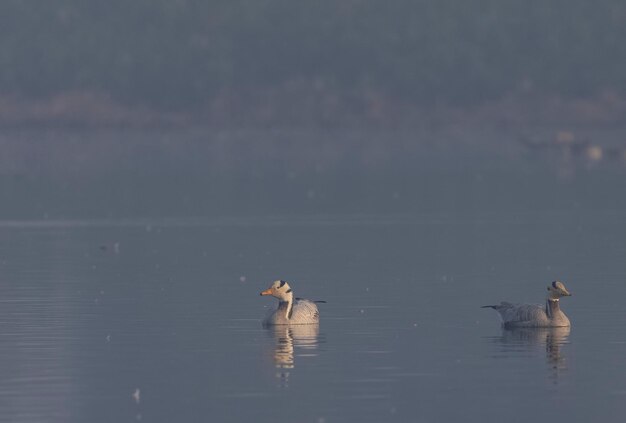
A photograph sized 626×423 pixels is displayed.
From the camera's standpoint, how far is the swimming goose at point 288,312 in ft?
118

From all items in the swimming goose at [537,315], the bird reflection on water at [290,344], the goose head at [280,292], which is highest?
the goose head at [280,292]

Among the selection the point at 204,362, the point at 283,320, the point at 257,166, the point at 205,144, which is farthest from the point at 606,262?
the point at 205,144

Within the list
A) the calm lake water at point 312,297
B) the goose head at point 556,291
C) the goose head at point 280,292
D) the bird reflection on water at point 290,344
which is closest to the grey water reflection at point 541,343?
the calm lake water at point 312,297

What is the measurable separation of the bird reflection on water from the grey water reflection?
2898mm

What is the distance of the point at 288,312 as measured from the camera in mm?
36250

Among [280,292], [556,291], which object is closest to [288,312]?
[280,292]

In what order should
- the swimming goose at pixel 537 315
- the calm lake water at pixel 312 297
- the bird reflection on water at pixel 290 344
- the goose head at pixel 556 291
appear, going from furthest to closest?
the goose head at pixel 556 291, the swimming goose at pixel 537 315, the bird reflection on water at pixel 290 344, the calm lake water at pixel 312 297

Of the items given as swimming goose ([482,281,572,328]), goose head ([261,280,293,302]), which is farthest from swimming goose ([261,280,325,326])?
swimming goose ([482,281,572,328])

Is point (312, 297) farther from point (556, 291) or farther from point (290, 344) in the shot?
point (290, 344)

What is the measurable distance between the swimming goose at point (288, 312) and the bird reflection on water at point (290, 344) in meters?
0.12

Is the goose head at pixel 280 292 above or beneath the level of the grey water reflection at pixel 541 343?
above

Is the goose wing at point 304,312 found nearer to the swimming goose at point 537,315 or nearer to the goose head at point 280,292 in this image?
the goose head at point 280,292

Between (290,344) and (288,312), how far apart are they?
2376 mm

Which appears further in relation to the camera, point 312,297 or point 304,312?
point 312,297
